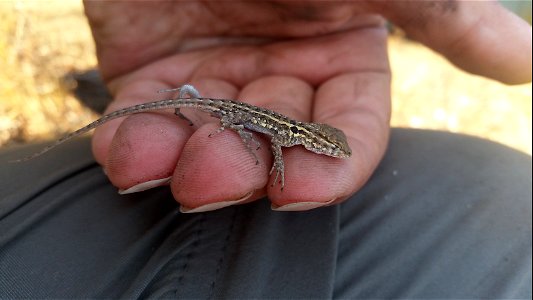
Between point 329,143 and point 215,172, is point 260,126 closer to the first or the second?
point 329,143

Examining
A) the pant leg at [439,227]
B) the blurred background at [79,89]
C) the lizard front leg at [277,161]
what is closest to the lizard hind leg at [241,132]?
the lizard front leg at [277,161]

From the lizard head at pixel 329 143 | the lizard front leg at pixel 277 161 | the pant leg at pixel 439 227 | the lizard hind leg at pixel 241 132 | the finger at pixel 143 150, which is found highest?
the finger at pixel 143 150

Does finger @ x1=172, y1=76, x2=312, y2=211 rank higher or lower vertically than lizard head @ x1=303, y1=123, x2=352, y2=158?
higher

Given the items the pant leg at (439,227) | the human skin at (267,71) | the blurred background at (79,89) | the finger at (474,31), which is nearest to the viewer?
the human skin at (267,71)

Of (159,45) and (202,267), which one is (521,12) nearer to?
(159,45)

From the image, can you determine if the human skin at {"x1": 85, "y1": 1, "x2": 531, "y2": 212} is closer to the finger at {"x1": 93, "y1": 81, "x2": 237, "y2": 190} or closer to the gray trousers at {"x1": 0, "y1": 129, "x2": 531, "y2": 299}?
the finger at {"x1": 93, "y1": 81, "x2": 237, "y2": 190}

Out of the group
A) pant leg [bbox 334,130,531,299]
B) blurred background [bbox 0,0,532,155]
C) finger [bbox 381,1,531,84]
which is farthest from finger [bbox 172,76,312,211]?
blurred background [bbox 0,0,532,155]

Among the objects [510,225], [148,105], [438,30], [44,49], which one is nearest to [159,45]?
[148,105]

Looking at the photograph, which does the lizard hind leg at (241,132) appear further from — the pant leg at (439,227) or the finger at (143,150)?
the pant leg at (439,227)
